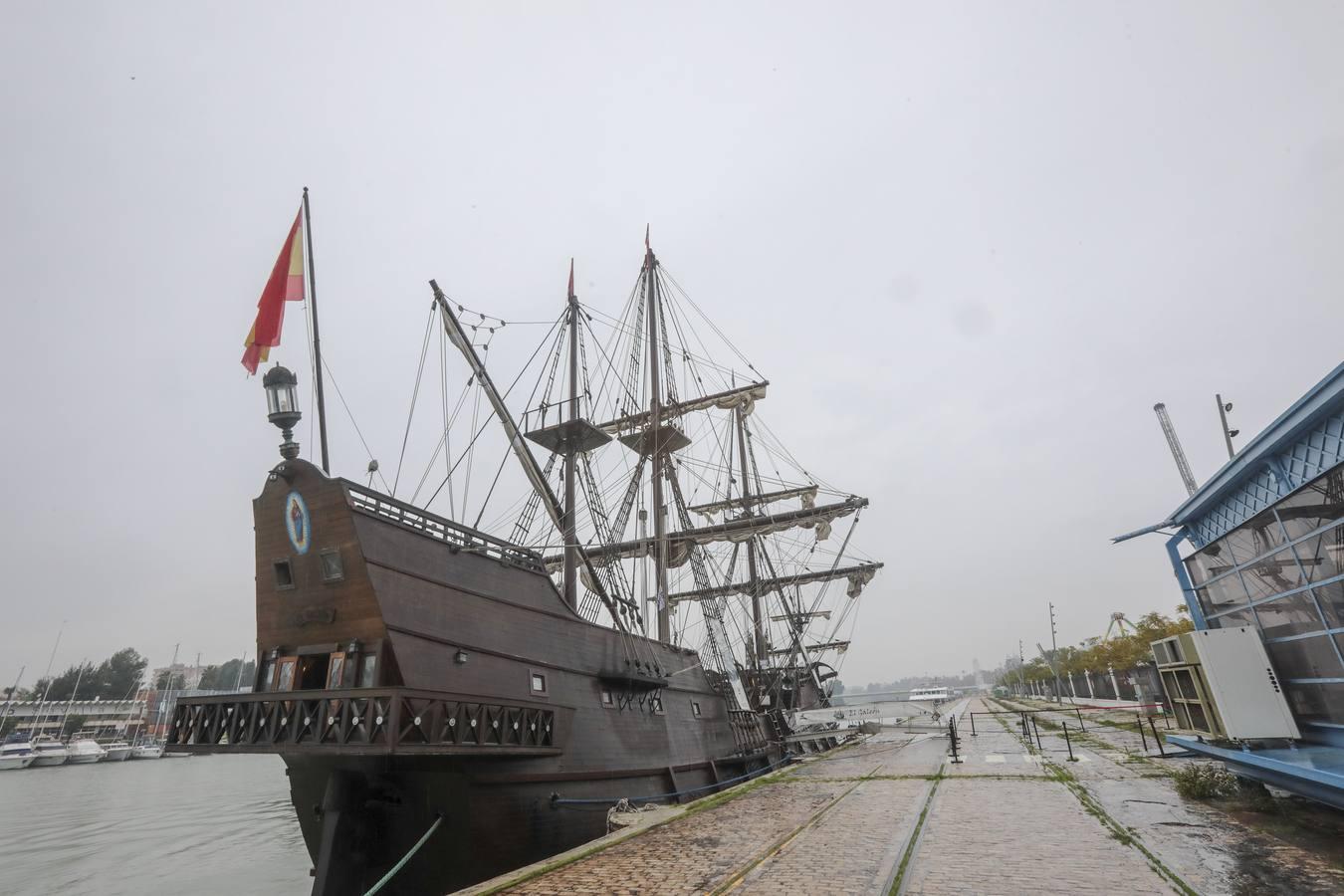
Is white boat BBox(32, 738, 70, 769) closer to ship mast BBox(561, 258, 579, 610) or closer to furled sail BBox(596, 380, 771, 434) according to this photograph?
furled sail BBox(596, 380, 771, 434)

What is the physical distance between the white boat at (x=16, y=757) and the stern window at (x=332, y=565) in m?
66.7

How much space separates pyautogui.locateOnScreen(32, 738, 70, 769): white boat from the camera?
52844mm

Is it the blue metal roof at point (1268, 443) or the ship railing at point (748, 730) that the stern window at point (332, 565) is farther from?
the ship railing at point (748, 730)

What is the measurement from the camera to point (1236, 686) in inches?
317

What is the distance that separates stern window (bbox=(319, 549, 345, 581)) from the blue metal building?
10964 mm

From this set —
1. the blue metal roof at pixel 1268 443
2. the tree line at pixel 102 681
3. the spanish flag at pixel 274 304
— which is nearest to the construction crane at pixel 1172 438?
the blue metal roof at pixel 1268 443

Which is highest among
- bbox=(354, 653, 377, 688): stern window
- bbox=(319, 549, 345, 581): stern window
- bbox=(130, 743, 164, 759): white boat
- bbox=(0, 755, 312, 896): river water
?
bbox=(319, 549, 345, 581): stern window

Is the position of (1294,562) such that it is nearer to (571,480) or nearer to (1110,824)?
(1110,824)

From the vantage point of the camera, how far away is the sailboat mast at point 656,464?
20.2 meters

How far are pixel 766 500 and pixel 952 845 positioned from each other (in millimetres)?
27050

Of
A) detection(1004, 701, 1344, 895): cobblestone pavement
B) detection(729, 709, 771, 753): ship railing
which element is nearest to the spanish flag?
detection(1004, 701, 1344, 895): cobblestone pavement

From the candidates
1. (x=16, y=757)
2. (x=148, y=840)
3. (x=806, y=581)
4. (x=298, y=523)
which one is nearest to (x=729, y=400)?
(x=806, y=581)

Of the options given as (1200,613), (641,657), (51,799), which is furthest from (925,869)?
(51,799)

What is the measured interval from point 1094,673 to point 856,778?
52.4 metres
